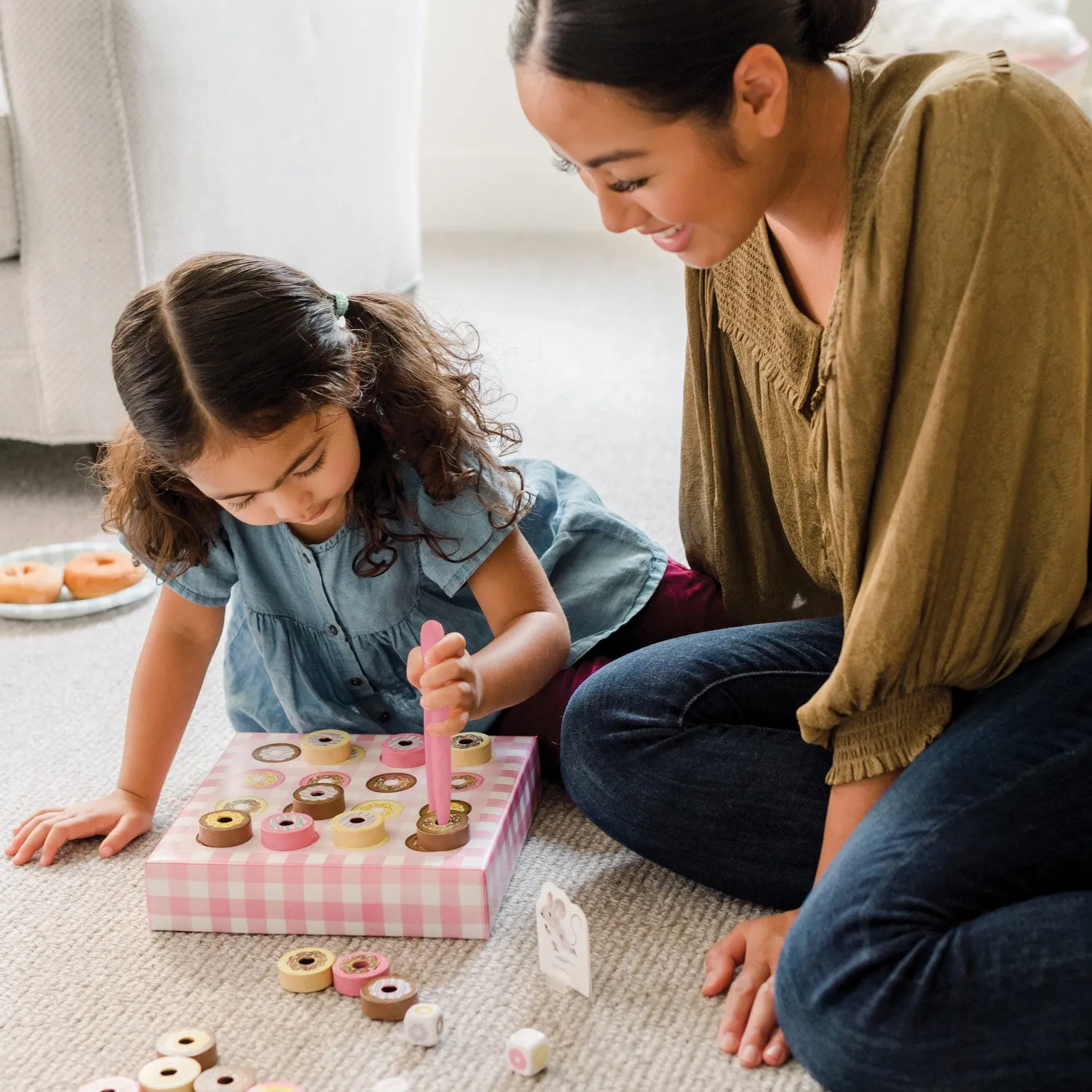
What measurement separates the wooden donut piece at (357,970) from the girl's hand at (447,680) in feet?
0.51

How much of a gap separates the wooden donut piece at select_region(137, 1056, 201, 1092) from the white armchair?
1156 mm

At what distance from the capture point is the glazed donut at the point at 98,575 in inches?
64.8

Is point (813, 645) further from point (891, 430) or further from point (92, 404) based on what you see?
point (92, 404)

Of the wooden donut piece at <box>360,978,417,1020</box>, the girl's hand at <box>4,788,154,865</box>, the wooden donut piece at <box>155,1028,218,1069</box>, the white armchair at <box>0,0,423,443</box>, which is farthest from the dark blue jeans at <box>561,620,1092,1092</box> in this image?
the white armchair at <box>0,0,423,443</box>

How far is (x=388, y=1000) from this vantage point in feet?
3.07

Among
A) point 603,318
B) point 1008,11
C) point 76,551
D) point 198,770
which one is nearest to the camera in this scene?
point 198,770

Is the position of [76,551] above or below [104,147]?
below

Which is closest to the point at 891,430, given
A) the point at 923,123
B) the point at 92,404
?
the point at 923,123

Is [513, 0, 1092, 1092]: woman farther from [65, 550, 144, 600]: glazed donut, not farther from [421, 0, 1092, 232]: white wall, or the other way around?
[421, 0, 1092, 232]: white wall

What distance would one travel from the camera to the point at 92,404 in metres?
1.88

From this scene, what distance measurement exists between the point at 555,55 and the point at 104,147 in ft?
3.69

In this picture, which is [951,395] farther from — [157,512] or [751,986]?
[157,512]

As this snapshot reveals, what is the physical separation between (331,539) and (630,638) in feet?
0.98

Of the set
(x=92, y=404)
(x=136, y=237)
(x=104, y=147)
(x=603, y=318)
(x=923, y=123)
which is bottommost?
(x=603, y=318)
